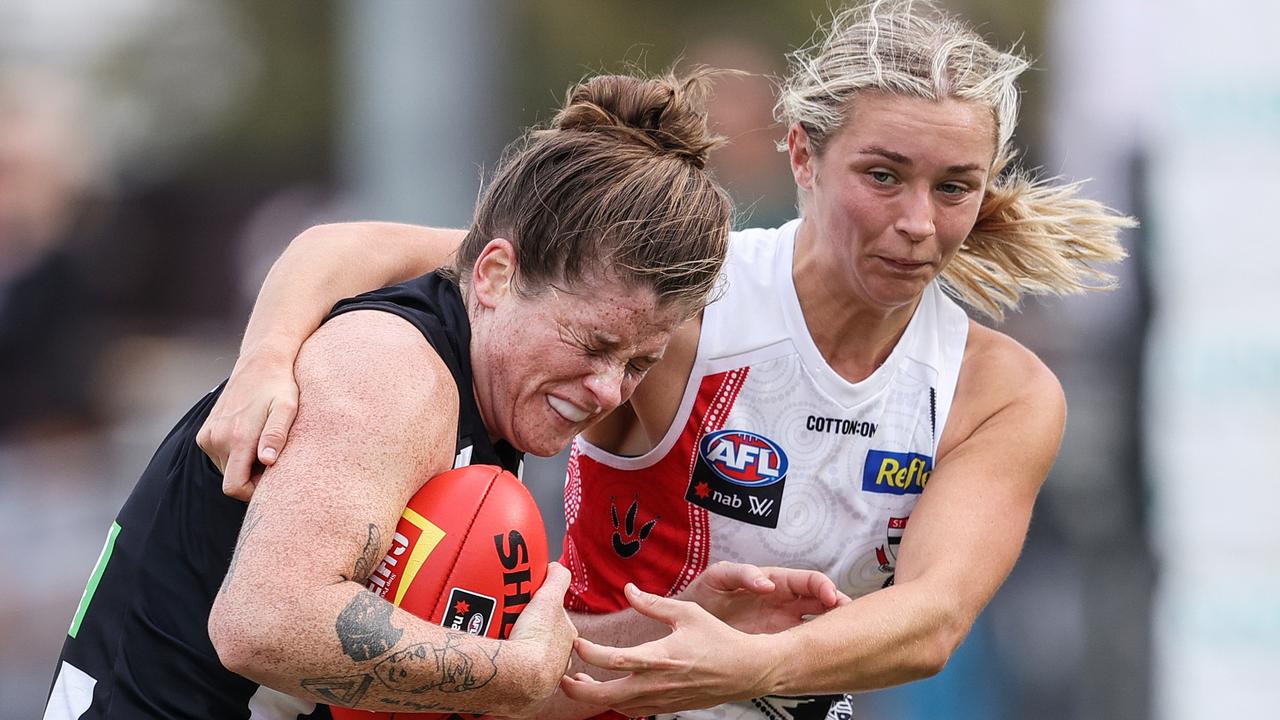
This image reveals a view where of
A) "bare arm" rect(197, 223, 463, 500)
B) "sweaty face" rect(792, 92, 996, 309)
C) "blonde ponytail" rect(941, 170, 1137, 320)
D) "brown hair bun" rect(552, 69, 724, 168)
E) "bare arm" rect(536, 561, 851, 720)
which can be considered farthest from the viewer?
"blonde ponytail" rect(941, 170, 1137, 320)

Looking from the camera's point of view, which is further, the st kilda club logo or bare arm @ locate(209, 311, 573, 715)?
the st kilda club logo

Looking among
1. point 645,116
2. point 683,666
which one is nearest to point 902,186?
point 645,116

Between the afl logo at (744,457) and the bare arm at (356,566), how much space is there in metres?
1.07

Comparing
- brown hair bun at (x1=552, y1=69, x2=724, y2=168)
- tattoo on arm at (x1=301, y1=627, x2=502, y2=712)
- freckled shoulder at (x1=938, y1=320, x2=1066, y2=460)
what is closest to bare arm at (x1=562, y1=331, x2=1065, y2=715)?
freckled shoulder at (x1=938, y1=320, x2=1066, y2=460)

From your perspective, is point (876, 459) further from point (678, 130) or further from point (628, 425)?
point (678, 130)

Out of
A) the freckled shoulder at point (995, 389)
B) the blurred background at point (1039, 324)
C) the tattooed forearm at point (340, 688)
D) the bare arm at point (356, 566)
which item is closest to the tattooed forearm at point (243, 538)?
the bare arm at point (356, 566)

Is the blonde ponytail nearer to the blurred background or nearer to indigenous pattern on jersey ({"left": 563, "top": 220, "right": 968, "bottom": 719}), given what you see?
indigenous pattern on jersey ({"left": 563, "top": 220, "right": 968, "bottom": 719})

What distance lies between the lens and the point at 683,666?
3316 millimetres

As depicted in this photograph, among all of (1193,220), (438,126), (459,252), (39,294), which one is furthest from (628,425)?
(39,294)

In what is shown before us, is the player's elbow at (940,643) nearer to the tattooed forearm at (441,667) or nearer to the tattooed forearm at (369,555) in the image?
the tattooed forearm at (441,667)

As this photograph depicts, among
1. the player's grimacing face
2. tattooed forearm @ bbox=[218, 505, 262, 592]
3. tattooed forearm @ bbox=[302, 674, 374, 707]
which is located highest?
the player's grimacing face

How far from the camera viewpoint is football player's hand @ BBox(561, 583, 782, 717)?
3307 millimetres

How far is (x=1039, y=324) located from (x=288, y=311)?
6214mm

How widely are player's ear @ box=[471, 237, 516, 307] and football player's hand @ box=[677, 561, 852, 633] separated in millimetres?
919
